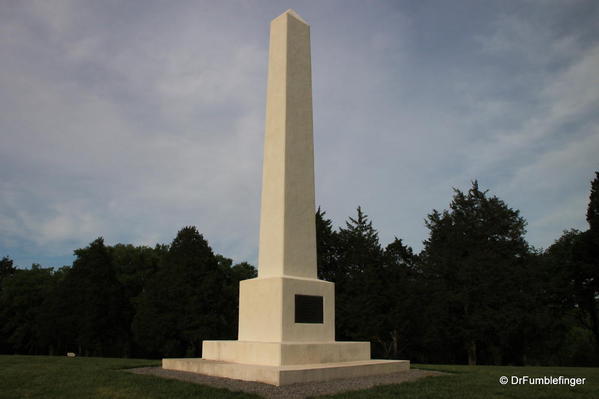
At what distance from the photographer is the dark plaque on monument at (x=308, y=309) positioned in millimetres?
12531

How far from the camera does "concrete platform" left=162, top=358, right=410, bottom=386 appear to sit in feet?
30.0

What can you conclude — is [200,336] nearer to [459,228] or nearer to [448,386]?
[459,228]

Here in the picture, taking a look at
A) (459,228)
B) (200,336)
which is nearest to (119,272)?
(200,336)

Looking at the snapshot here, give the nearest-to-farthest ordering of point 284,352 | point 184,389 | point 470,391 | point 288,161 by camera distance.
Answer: point 184,389 → point 470,391 → point 284,352 → point 288,161

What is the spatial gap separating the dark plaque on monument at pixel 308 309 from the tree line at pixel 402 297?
19.3 meters

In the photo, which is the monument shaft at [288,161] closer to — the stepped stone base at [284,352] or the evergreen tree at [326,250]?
the stepped stone base at [284,352]

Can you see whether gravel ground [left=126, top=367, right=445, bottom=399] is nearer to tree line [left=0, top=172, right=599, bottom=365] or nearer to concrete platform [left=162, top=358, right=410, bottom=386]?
concrete platform [left=162, top=358, right=410, bottom=386]

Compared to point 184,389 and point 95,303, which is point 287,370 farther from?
point 95,303

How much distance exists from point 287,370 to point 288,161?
22.2 ft

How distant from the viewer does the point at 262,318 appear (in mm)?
12539

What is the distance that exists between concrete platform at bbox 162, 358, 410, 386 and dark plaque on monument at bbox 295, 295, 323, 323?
6.25 feet

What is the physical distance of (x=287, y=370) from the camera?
9164 mm

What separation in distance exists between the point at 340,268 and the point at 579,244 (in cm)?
1917

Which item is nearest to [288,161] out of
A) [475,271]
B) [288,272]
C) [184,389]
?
[288,272]
